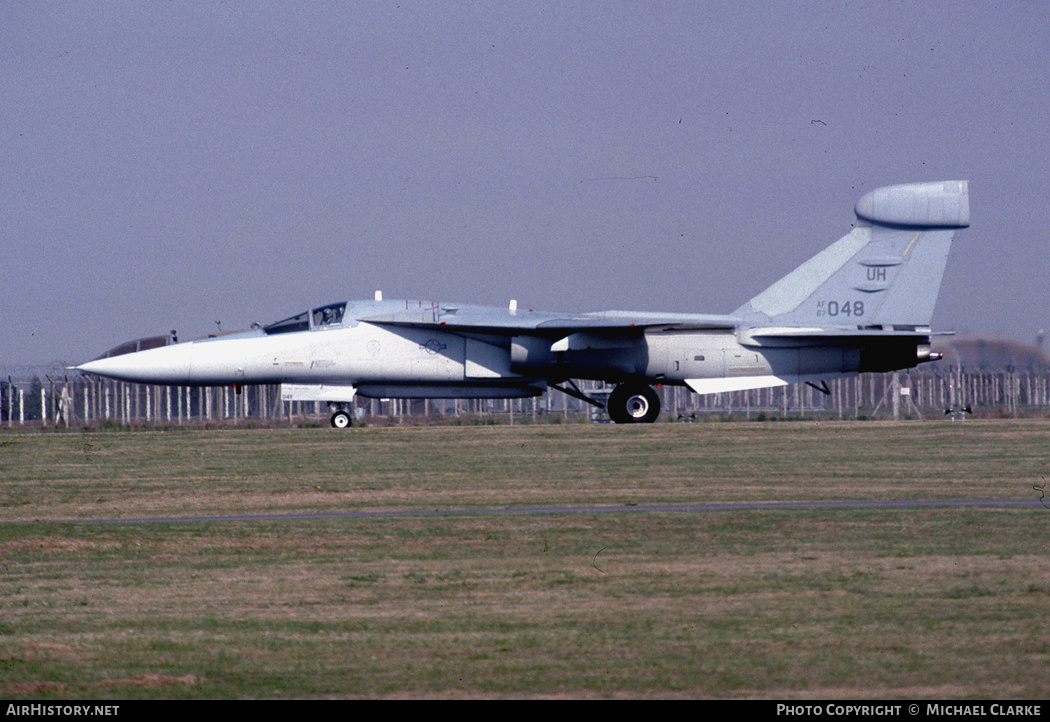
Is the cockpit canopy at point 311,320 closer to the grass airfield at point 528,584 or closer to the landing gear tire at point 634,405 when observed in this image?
the landing gear tire at point 634,405

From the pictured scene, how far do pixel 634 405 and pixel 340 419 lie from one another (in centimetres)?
705

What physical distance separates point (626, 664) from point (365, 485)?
419 inches

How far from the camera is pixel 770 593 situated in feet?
30.4

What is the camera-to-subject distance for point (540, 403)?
55.5 m

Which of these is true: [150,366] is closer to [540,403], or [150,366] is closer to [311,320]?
[311,320]

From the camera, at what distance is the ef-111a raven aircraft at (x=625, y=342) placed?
101ft

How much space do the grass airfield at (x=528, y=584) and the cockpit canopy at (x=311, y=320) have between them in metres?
11.8

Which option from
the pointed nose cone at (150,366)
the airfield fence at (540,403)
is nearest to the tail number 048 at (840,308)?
the airfield fence at (540,403)

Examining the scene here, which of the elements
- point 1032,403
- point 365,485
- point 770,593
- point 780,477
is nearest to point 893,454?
point 780,477

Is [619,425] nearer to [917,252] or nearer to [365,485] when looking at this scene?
[917,252]

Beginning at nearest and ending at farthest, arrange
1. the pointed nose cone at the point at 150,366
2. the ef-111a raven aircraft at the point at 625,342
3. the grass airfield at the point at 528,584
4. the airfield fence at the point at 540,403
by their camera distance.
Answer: the grass airfield at the point at 528,584 < the ef-111a raven aircraft at the point at 625,342 < the pointed nose cone at the point at 150,366 < the airfield fence at the point at 540,403

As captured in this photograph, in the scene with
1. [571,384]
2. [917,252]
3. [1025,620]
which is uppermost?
[917,252]

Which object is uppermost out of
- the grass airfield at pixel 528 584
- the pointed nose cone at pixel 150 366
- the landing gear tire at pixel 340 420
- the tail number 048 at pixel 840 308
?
the tail number 048 at pixel 840 308

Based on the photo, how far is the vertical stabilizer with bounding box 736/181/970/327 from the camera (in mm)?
31891
